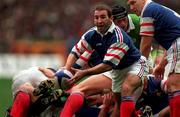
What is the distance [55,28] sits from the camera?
24.9 meters

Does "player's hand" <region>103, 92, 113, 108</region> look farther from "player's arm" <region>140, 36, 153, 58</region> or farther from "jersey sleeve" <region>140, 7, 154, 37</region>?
"jersey sleeve" <region>140, 7, 154, 37</region>

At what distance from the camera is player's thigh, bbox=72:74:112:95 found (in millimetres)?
9977

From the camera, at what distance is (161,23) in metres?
9.64

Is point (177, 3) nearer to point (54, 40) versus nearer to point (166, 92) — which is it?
point (54, 40)

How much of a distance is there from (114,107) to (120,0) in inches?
585

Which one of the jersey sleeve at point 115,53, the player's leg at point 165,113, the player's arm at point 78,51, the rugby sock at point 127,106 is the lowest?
the player's leg at point 165,113

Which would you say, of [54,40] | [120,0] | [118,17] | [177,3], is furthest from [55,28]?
[118,17]

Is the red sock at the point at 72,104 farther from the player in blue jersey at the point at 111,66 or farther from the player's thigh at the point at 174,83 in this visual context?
the player's thigh at the point at 174,83

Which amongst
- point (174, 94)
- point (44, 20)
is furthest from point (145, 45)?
point (44, 20)

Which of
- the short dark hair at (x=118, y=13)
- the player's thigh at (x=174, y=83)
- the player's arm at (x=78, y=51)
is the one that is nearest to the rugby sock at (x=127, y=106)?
the player's thigh at (x=174, y=83)

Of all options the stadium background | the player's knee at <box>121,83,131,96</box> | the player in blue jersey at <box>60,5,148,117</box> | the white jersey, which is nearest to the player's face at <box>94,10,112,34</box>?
the player in blue jersey at <box>60,5,148,117</box>

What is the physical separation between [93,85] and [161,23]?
1189 mm

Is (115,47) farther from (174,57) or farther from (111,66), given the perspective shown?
(174,57)

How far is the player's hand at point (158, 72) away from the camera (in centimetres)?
1010
